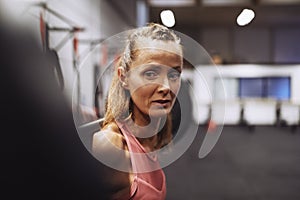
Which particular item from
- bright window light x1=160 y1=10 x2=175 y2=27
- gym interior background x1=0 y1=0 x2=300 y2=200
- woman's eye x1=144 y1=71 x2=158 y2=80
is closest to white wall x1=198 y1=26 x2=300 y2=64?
gym interior background x1=0 y1=0 x2=300 y2=200

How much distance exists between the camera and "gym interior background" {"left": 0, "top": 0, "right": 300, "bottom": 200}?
103 centimetres

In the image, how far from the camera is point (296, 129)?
1.07 meters

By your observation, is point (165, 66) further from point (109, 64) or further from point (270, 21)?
point (270, 21)

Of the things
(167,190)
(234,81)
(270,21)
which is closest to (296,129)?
(234,81)

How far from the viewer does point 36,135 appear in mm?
1003

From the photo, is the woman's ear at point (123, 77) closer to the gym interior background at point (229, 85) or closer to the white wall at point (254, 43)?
the gym interior background at point (229, 85)

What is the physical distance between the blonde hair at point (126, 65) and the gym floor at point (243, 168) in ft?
0.65

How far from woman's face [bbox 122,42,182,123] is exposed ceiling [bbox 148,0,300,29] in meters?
0.13

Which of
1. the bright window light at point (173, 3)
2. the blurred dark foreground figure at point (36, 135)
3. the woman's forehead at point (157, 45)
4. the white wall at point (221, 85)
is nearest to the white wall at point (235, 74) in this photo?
the white wall at point (221, 85)

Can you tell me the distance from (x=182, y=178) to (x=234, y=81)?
1.20ft

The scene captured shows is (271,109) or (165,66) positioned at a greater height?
(165,66)

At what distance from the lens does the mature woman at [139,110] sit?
0.97 metres

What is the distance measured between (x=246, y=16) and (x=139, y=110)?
0.48m

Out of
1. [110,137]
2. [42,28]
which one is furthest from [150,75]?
[42,28]
